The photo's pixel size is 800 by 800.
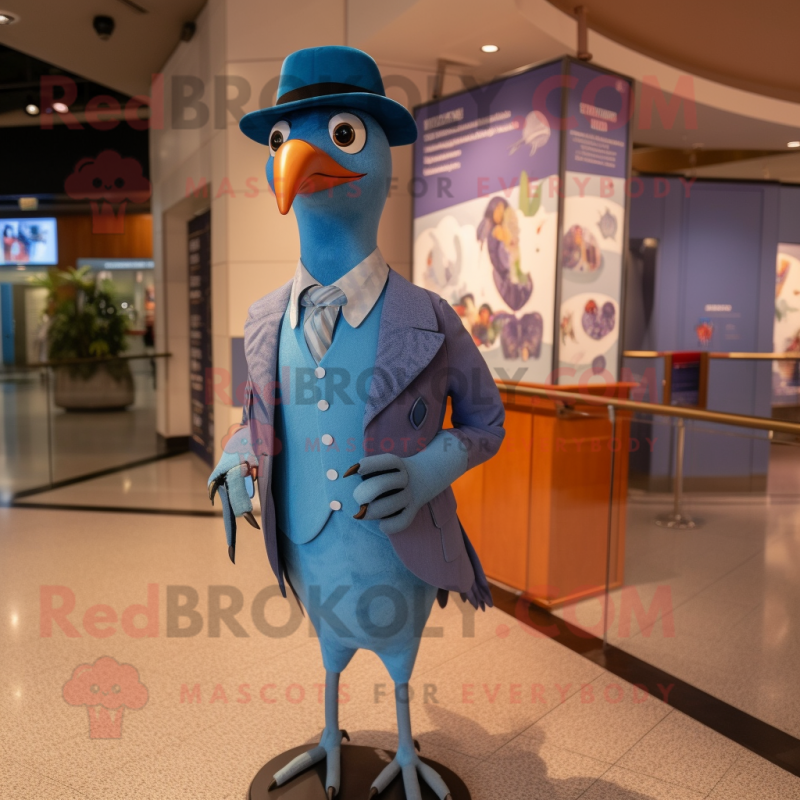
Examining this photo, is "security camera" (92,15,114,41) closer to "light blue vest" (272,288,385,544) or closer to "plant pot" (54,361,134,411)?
"plant pot" (54,361,134,411)

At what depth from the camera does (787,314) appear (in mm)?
6660

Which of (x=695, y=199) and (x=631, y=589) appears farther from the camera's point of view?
(x=695, y=199)

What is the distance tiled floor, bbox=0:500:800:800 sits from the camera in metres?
1.94

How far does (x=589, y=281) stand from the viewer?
10.4 ft

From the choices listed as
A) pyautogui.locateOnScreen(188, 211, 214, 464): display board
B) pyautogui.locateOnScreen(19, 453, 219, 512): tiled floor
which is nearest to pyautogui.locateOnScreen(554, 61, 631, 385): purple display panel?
pyautogui.locateOnScreen(19, 453, 219, 512): tiled floor

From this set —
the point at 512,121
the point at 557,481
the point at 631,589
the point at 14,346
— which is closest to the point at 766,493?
the point at 631,589

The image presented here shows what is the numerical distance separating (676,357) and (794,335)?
305cm

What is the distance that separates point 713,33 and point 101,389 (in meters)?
5.55

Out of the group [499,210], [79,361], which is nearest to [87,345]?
[79,361]

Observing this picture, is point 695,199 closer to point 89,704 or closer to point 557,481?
point 557,481

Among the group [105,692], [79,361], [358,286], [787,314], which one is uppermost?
[787,314]

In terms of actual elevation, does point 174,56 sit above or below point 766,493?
above

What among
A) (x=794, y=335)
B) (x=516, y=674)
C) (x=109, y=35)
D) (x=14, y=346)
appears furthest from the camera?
(x=14, y=346)

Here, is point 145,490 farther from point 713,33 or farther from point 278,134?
point 713,33
